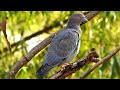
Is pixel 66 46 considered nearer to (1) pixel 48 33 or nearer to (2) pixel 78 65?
(2) pixel 78 65

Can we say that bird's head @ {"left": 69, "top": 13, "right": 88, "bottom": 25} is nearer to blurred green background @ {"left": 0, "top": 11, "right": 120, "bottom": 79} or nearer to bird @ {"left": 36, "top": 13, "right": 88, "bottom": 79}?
bird @ {"left": 36, "top": 13, "right": 88, "bottom": 79}

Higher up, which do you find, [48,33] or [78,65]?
[78,65]

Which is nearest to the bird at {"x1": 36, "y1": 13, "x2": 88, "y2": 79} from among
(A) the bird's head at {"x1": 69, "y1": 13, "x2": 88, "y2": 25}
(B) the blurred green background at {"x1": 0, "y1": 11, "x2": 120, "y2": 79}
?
(A) the bird's head at {"x1": 69, "y1": 13, "x2": 88, "y2": 25}

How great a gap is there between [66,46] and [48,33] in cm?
144

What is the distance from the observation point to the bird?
0.92 m

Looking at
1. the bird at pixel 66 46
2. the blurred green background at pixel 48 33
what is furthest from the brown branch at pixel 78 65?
the blurred green background at pixel 48 33

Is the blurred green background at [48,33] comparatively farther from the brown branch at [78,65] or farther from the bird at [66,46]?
the brown branch at [78,65]

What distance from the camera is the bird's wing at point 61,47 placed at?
949 mm

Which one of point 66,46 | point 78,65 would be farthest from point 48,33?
point 78,65

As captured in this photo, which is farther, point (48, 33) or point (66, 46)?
point (48, 33)

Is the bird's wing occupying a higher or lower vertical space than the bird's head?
lower

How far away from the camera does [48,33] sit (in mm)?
2443

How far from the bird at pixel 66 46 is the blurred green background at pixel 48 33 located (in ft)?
3.39
